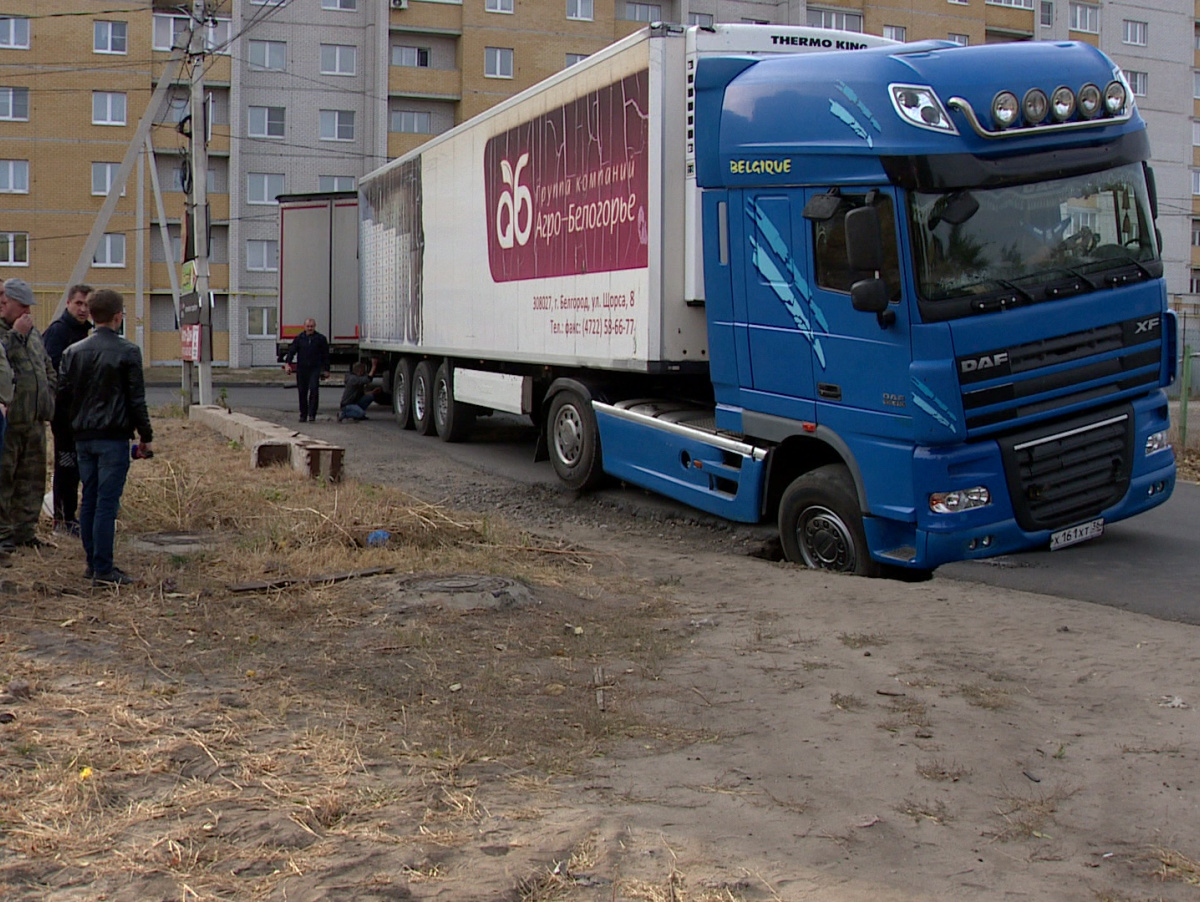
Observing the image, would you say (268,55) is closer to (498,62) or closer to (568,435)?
(498,62)

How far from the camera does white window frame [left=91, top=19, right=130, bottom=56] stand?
169 ft

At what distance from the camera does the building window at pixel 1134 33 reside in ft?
207

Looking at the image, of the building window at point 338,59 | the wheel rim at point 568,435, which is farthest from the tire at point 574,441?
the building window at point 338,59

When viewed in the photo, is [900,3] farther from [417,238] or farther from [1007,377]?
[1007,377]

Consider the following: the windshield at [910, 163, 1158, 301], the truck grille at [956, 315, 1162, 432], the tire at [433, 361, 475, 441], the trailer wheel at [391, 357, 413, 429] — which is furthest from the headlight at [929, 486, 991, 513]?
the trailer wheel at [391, 357, 413, 429]

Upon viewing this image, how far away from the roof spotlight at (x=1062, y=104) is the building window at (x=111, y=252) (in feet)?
162

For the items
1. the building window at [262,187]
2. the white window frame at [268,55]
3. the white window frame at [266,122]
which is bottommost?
the building window at [262,187]

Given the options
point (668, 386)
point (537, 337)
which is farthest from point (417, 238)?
point (668, 386)

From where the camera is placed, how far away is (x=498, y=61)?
54750mm

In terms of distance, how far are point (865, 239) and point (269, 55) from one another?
49.3 metres

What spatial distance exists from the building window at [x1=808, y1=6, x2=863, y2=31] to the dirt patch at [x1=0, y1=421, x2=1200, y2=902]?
54.0m

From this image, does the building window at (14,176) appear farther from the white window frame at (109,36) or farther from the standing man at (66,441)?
the standing man at (66,441)

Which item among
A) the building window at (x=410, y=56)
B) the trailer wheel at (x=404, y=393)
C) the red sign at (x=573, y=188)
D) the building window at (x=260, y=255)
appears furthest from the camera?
the building window at (x=410, y=56)

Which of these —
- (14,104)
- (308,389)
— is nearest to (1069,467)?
(308,389)
